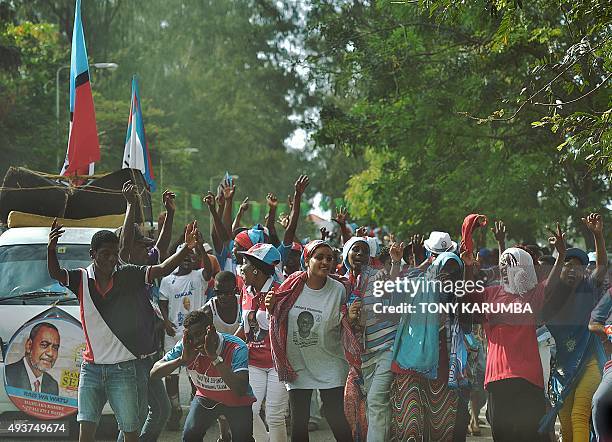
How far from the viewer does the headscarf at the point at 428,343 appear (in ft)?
29.5

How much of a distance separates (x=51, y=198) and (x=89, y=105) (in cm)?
295

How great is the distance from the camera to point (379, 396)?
9.08m

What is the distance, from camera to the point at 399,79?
19859 mm

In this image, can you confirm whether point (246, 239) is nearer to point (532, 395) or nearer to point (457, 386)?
point (457, 386)

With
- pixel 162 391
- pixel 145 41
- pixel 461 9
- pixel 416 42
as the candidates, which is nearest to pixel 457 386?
pixel 162 391

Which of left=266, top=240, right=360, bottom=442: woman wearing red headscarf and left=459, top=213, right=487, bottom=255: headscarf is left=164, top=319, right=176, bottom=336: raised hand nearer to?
left=266, top=240, right=360, bottom=442: woman wearing red headscarf

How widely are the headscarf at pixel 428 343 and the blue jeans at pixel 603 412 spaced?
2.06 m

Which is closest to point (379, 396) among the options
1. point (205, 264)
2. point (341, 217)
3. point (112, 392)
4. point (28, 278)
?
point (112, 392)

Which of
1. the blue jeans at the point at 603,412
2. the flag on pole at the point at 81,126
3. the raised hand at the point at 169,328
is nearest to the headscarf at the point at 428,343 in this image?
the blue jeans at the point at 603,412

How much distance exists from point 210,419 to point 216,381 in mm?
233

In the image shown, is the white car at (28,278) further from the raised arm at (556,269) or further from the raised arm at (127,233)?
the raised arm at (556,269)

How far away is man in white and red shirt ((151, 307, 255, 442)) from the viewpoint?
7773 millimetres

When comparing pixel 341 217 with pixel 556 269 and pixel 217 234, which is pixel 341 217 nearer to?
pixel 217 234

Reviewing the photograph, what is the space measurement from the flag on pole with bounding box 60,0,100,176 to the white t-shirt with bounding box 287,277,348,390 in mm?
5882
